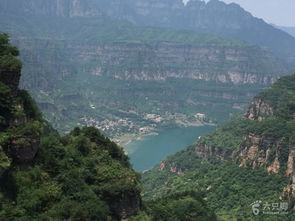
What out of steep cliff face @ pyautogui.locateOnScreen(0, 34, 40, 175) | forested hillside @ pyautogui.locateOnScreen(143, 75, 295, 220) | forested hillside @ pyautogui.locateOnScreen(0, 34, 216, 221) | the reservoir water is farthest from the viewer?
the reservoir water

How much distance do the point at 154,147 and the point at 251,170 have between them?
96.1 m

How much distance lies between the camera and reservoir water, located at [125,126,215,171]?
5551 inches

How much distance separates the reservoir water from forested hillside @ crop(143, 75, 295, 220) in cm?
3844

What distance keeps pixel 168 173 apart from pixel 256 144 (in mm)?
30149

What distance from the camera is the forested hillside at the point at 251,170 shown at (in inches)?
2454

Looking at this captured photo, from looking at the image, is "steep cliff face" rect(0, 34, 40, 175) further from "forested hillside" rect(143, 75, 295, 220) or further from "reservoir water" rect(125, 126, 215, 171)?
"reservoir water" rect(125, 126, 215, 171)

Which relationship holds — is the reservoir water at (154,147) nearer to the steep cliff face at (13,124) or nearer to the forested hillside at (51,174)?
the forested hillside at (51,174)

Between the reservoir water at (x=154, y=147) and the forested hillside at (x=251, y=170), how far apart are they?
126 ft

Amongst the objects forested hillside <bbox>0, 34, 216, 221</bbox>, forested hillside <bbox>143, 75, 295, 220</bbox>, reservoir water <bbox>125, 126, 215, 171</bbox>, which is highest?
forested hillside <bbox>0, 34, 216, 221</bbox>

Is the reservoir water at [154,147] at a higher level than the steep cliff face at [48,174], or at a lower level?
lower

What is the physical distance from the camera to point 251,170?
7250 cm

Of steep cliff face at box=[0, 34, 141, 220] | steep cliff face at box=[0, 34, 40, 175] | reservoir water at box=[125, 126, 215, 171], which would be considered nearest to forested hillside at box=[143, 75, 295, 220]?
steep cliff face at box=[0, 34, 141, 220]

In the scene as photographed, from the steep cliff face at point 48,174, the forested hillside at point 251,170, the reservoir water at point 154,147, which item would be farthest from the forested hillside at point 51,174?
the reservoir water at point 154,147

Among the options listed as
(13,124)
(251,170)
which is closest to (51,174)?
(13,124)
